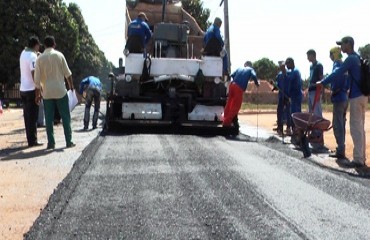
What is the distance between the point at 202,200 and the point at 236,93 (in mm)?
7427

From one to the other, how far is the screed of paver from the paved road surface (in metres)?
0.18

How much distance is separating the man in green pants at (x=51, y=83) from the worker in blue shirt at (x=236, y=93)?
13.9ft

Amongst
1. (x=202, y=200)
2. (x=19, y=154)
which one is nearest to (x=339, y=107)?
(x=202, y=200)

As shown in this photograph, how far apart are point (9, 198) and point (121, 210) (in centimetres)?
144

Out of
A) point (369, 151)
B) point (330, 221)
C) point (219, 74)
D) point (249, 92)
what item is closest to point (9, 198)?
point (330, 221)

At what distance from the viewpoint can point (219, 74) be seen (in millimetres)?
13438

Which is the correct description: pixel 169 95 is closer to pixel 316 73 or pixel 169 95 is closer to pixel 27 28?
pixel 316 73

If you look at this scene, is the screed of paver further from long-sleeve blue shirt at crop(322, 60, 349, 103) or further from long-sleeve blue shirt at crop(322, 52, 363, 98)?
long-sleeve blue shirt at crop(322, 60, 349, 103)

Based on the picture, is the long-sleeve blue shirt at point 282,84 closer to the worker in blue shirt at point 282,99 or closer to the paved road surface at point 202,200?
the worker in blue shirt at point 282,99

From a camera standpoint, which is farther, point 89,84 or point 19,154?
point 89,84

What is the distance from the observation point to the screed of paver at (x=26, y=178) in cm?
498

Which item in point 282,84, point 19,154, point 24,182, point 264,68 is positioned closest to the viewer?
point 24,182

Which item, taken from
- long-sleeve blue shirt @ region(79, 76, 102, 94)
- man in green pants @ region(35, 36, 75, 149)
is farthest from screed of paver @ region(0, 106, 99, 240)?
long-sleeve blue shirt @ region(79, 76, 102, 94)

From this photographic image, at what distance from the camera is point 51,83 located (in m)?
9.59
